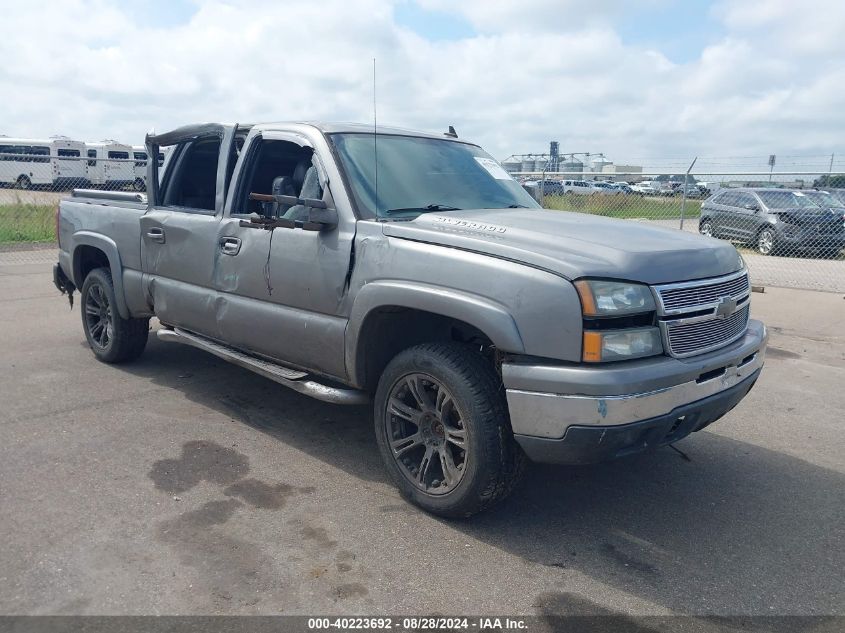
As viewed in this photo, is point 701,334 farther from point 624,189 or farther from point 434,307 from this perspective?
point 624,189

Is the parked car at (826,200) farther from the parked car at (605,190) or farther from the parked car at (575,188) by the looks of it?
the parked car at (575,188)

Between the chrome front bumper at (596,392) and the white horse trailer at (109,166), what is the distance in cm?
1494

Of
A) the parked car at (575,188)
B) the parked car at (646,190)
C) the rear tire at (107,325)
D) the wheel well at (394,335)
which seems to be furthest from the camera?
the parked car at (575,188)

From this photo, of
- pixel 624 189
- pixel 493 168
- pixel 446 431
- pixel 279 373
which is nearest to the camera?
pixel 446 431

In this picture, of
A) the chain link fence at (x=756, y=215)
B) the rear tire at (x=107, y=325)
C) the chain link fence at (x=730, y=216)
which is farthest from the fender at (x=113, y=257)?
the chain link fence at (x=756, y=215)

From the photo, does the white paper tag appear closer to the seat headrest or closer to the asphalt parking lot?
the seat headrest

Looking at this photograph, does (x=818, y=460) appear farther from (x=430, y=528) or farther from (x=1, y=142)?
(x=1, y=142)

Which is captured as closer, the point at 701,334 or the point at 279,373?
the point at 701,334

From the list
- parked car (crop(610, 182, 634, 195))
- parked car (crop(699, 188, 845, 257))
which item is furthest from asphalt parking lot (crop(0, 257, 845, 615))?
parked car (crop(610, 182, 634, 195))

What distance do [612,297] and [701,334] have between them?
63 centimetres

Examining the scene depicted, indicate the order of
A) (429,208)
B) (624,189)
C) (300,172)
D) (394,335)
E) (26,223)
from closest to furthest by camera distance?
(394,335), (429,208), (300,172), (26,223), (624,189)

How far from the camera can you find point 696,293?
3434 millimetres

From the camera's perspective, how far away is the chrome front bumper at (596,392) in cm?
304

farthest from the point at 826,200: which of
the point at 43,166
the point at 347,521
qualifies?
the point at 43,166
